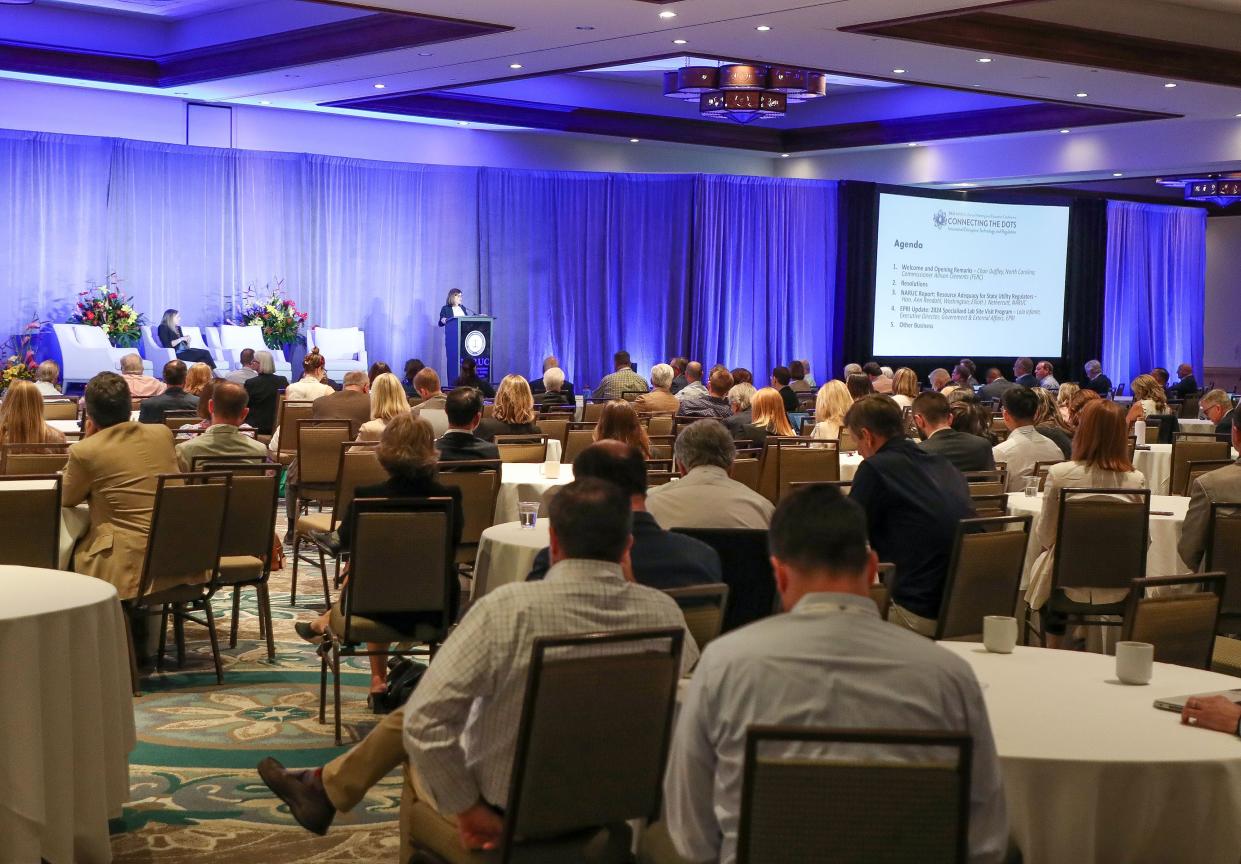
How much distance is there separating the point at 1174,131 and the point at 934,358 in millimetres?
4775

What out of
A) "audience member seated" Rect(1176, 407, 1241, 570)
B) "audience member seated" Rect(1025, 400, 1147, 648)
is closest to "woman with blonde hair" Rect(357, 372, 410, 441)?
"audience member seated" Rect(1025, 400, 1147, 648)

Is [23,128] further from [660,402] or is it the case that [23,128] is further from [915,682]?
[915,682]

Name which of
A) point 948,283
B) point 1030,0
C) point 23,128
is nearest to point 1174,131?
point 948,283

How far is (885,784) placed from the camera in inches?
87.4

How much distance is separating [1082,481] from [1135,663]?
3.18 m

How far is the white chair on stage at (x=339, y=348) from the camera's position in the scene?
62.2ft

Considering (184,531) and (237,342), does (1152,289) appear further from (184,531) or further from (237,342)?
(184,531)

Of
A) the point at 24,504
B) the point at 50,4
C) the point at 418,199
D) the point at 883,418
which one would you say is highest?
the point at 50,4

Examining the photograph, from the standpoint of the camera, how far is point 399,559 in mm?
5270

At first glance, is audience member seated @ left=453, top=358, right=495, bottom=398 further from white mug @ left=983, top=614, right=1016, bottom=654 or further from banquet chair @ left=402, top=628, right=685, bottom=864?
banquet chair @ left=402, top=628, right=685, bottom=864

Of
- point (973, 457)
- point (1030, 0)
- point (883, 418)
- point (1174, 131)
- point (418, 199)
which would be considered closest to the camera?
point (883, 418)

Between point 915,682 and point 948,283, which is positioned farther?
point 948,283

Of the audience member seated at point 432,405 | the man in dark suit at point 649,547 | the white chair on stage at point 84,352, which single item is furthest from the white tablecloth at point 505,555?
the white chair on stage at point 84,352

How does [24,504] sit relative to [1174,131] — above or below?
below
